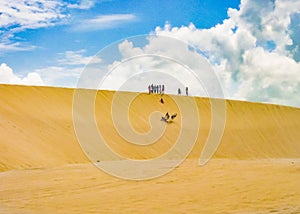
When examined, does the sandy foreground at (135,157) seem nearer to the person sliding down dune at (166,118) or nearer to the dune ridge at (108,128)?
the dune ridge at (108,128)

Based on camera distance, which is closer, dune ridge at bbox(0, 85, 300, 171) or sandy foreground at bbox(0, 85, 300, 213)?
sandy foreground at bbox(0, 85, 300, 213)

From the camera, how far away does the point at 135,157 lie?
1041 inches

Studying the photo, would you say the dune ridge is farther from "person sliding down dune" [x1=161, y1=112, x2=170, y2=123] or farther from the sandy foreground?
"person sliding down dune" [x1=161, y1=112, x2=170, y2=123]

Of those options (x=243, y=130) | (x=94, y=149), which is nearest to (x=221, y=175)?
(x=94, y=149)

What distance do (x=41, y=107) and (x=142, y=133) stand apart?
7546 millimetres

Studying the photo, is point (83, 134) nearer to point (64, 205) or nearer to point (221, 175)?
point (221, 175)

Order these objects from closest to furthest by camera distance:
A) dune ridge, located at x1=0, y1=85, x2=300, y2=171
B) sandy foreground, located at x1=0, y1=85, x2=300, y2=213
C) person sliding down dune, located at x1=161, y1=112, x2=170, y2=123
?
sandy foreground, located at x1=0, y1=85, x2=300, y2=213
dune ridge, located at x1=0, y1=85, x2=300, y2=171
person sliding down dune, located at x1=161, y1=112, x2=170, y2=123

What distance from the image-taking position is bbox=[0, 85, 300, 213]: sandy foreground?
11.5 meters

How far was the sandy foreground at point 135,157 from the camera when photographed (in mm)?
11492

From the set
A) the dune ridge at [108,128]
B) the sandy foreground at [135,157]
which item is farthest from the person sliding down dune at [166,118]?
the dune ridge at [108,128]

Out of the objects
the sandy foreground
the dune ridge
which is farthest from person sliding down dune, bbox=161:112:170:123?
the dune ridge

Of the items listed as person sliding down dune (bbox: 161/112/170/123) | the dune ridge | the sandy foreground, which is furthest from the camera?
person sliding down dune (bbox: 161/112/170/123)

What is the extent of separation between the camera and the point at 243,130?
4069 centimetres

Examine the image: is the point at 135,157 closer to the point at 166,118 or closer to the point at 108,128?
the point at 108,128
